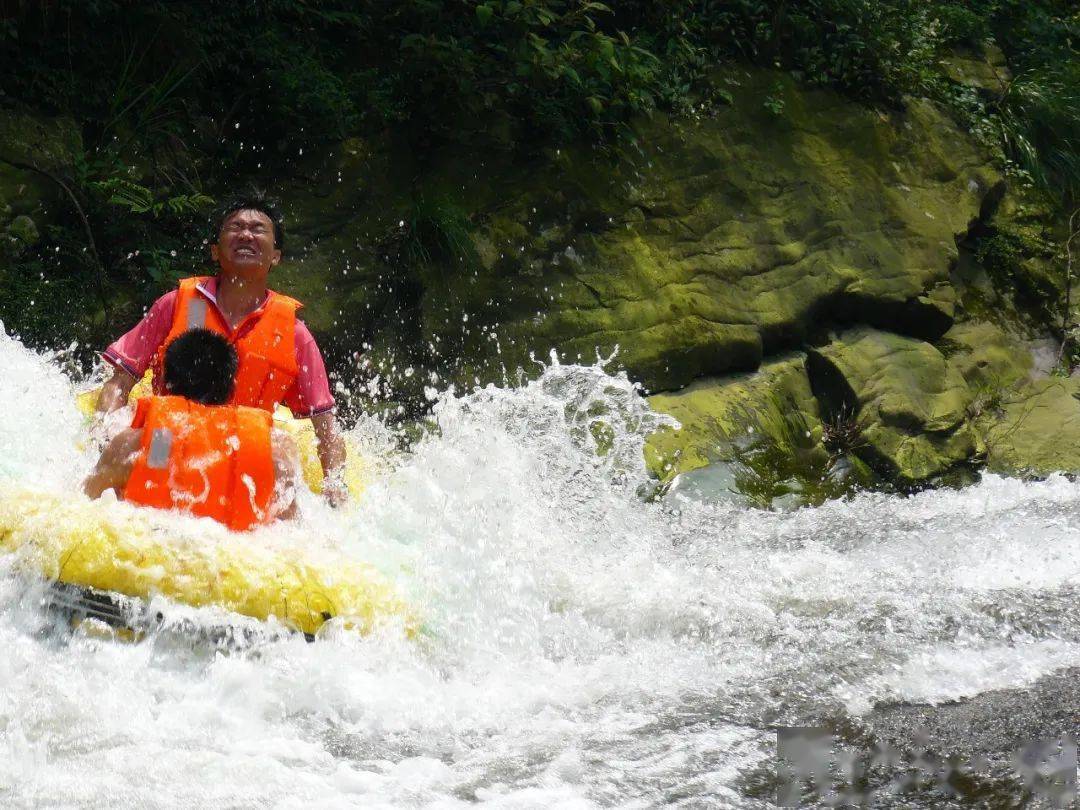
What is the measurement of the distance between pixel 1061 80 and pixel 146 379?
7782mm

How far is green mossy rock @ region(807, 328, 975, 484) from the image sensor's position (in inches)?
277

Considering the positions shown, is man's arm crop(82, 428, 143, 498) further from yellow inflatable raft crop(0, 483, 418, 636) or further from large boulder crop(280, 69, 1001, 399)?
large boulder crop(280, 69, 1001, 399)

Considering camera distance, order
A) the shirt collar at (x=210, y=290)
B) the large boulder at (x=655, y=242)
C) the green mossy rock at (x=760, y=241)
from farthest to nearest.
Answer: the green mossy rock at (x=760, y=241) < the large boulder at (x=655, y=242) < the shirt collar at (x=210, y=290)

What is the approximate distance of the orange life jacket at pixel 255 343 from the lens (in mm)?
4602

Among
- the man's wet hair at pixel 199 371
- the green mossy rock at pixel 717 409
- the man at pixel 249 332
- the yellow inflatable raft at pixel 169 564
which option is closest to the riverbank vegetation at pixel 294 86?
the green mossy rock at pixel 717 409

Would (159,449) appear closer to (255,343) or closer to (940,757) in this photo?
(255,343)

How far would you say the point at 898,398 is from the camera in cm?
719

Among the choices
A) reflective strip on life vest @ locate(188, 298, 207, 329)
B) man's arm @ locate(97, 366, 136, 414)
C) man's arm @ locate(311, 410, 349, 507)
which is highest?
reflective strip on life vest @ locate(188, 298, 207, 329)

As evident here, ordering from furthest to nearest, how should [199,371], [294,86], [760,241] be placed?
[760,241], [294,86], [199,371]

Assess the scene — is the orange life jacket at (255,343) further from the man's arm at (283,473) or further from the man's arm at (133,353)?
the man's arm at (283,473)

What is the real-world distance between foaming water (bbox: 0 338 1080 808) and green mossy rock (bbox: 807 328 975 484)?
3.97 ft

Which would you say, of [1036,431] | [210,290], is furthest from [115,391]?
[1036,431]

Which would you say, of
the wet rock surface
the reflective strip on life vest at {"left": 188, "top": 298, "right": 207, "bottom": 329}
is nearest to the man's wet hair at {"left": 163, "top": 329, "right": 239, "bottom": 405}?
the reflective strip on life vest at {"left": 188, "top": 298, "right": 207, "bottom": 329}

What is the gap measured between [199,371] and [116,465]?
0.39 meters
